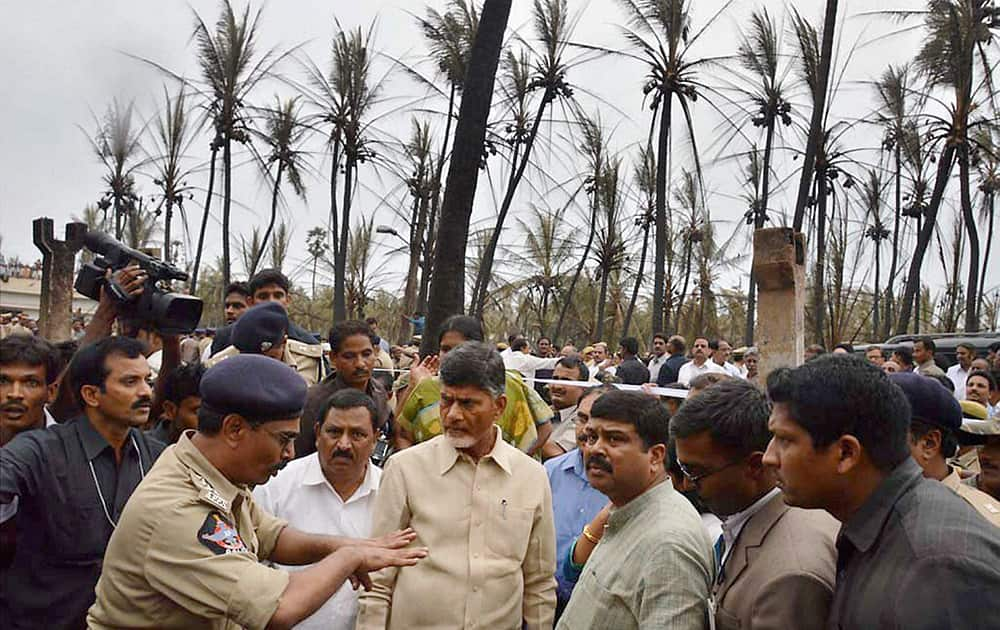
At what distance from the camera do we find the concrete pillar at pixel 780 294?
528 cm

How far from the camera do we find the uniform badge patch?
7.36 ft

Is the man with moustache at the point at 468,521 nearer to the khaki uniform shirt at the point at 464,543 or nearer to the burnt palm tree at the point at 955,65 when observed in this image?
the khaki uniform shirt at the point at 464,543

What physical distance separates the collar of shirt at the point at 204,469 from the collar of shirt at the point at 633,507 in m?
1.21

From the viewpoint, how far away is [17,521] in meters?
2.89

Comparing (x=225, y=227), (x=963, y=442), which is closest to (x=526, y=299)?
(x=225, y=227)

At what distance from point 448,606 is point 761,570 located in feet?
4.41

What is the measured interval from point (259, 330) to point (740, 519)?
3077 mm

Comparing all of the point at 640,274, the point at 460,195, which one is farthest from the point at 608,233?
the point at 460,195

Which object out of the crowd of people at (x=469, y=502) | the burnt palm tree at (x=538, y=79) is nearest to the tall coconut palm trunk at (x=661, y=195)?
the burnt palm tree at (x=538, y=79)

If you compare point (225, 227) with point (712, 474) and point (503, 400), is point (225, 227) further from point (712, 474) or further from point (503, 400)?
point (712, 474)

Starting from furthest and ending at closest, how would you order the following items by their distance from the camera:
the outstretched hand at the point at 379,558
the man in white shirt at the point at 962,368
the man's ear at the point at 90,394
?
the man in white shirt at the point at 962,368
the man's ear at the point at 90,394
the outstretched hand at the point at 379,558

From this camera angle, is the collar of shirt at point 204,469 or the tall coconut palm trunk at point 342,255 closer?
the collar of shirt at point 204,469

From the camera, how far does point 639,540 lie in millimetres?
2408

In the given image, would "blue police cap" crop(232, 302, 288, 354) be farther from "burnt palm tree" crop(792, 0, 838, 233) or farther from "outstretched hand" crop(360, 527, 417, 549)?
"burnt palm tree" crop(792, 0, 838, 233)
